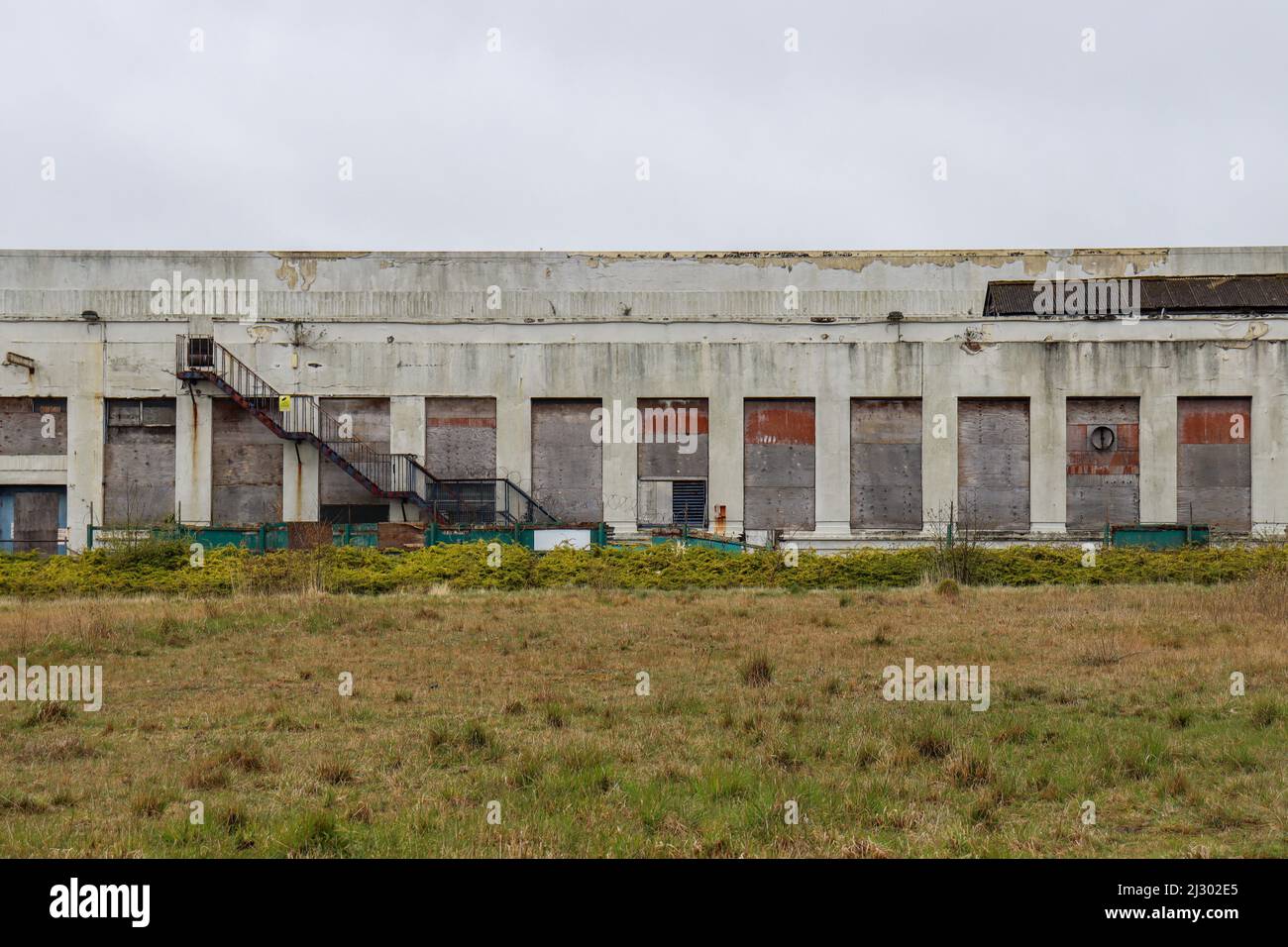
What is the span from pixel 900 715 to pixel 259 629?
1013 centimetres

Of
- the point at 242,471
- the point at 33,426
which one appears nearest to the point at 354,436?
the point at 242,471

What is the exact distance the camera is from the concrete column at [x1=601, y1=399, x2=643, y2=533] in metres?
34.3

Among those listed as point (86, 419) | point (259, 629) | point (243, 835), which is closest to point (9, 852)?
point (243, 835)

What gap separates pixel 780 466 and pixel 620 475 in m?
4.86

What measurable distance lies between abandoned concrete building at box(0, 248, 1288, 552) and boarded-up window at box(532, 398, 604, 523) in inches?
2.9

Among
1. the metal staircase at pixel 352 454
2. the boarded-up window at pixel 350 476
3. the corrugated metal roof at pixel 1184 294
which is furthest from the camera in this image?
the corrugated metal roof at pixel 1184 294

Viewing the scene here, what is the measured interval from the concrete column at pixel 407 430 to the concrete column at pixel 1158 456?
21.6 meters

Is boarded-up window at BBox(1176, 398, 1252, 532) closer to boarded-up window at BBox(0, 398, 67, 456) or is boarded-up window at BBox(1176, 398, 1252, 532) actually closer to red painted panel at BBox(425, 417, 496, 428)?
red painted panel at BBox(425, 417, 496, 428)

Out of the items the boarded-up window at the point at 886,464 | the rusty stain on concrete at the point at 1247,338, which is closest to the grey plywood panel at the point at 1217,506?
the rusty stain on concrete at the point at 1247,338

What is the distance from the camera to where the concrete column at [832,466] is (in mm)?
34156

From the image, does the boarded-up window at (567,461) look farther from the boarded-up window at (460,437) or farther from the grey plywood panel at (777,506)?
the grey plywood panel at (777,506)

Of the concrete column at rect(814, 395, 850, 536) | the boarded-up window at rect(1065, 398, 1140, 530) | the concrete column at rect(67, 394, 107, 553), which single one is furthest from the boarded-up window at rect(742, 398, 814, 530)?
the concrete column at rect(67, 394, 107, 553)

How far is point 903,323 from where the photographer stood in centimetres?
3466
